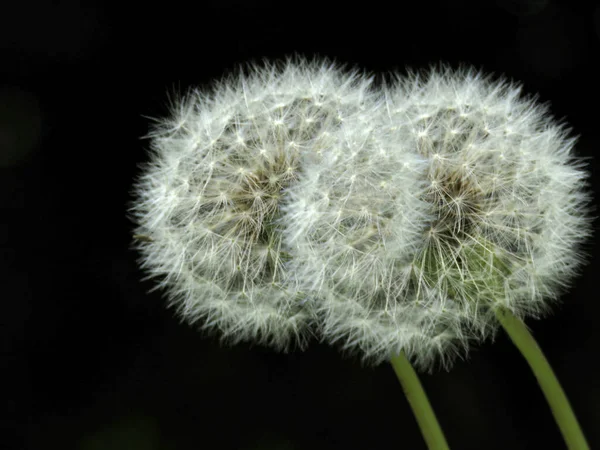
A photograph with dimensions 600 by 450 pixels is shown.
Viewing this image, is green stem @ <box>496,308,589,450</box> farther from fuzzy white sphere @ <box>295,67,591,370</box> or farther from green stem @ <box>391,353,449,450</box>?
green stem @ <box>391,353,449,450</box>

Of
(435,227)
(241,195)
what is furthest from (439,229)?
(241,195)

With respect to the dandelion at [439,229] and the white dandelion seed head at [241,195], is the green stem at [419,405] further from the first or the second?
the white dandelion seed head at [241,195]

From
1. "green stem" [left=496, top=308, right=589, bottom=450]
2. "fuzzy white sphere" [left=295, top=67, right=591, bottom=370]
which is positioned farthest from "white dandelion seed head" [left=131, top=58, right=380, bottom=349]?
"green stem" [left=496, top=308, right=589, bottom=450]

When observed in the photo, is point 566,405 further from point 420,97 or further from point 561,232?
point 420,97

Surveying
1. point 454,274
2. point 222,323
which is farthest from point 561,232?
point 222,323

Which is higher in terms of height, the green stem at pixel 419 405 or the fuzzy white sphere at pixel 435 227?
the fuzzy white sphere at pixel 435 227

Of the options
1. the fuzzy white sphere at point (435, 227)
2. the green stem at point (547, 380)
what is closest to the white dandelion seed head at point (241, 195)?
the fuzzy white sphere at point (435, 227)

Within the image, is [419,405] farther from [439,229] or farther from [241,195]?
[241,195]
